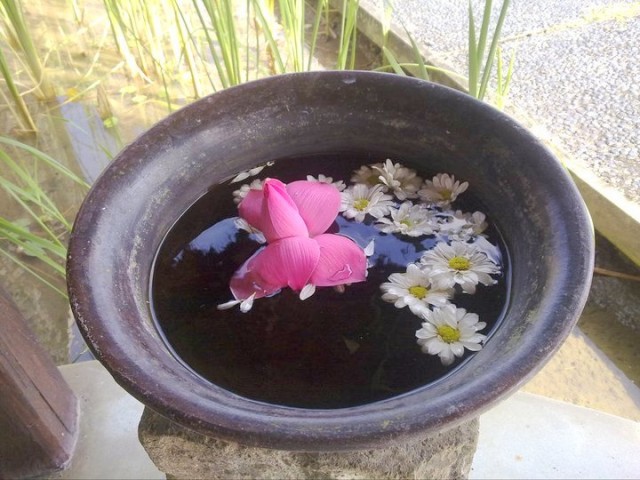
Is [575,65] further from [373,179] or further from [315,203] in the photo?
[315,203]

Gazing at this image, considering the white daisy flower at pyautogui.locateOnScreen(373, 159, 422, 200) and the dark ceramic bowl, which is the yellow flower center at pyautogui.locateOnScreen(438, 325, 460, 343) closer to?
the dark ceramic bowl

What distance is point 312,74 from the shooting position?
0.72 meters

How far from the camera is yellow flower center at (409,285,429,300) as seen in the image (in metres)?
0.63

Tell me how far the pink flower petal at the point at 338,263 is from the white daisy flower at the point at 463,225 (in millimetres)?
110

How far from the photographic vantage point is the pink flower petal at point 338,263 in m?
0.63

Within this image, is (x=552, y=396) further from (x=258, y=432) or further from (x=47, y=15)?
(x=47, y=15)

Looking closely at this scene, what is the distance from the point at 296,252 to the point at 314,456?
264mm

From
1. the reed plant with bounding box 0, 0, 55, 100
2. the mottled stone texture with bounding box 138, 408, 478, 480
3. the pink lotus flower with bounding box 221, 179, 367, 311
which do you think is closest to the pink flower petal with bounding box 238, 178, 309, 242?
the pink lotus flower with bounding box 221, 179, 367, 311

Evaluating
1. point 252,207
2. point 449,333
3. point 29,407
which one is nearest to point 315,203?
point 252,207

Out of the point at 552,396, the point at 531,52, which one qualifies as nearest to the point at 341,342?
the point at 552,396

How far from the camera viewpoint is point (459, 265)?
653mm

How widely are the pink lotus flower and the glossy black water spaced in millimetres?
14

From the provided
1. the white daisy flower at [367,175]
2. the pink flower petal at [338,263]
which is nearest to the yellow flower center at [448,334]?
the pink flower petal at [338,263]

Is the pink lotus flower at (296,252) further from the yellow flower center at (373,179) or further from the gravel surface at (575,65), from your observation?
the gravel surface at (575,65)
